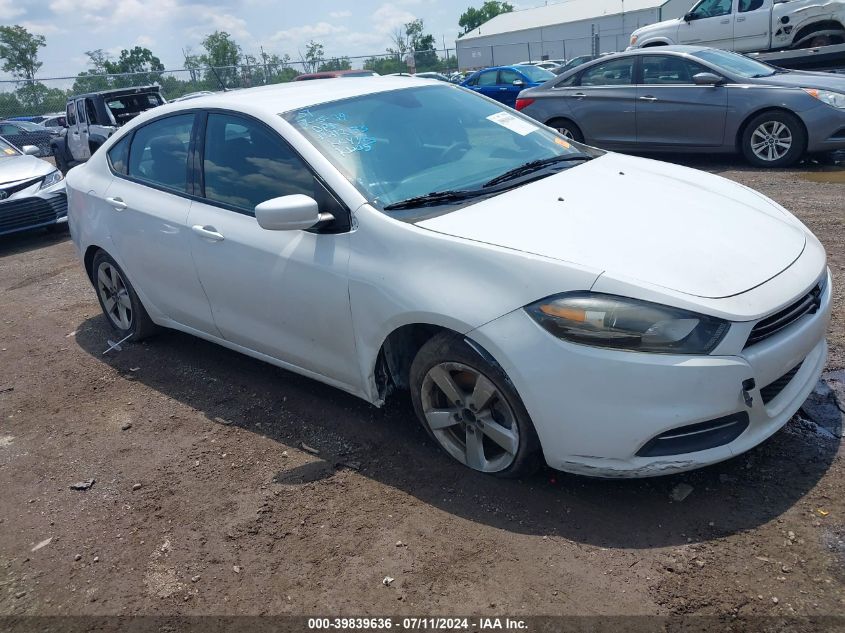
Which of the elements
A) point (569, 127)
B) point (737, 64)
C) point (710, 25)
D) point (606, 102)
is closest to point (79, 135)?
point (569, 127)

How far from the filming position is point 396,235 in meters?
3.15

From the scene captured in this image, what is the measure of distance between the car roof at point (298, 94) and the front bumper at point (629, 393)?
1828mm

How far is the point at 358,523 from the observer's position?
9.96ft

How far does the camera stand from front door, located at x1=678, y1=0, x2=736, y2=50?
47.4ft

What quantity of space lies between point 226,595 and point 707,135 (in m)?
8.59

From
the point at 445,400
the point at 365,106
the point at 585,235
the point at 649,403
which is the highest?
the point at 365,106

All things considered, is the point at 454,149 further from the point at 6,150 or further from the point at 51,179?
the point at 6,150

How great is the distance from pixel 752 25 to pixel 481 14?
91.1 metres

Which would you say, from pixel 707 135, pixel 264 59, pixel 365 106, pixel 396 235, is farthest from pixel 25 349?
pixel 264 59

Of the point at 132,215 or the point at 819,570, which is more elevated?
the point at 132,215

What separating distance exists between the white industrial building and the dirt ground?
36.0 metres

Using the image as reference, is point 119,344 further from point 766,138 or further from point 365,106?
point 766,138

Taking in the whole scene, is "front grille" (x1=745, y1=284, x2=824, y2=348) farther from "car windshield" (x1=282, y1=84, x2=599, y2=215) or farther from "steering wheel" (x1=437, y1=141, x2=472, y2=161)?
"steering wheel" (x1=437, y1=141, x2=472, y2=161)

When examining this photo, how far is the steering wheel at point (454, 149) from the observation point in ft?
Result: 12.3
